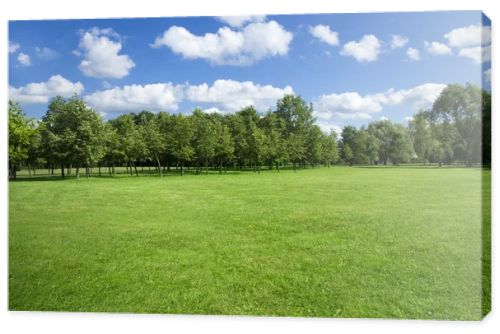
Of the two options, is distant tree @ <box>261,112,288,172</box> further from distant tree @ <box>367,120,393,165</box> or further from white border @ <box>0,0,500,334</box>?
white border @ <box>0,0,500,334</box>

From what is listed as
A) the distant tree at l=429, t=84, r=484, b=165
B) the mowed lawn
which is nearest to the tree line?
the distant tree at l=429, t=84, r=484, b=165

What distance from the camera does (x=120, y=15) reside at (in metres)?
7.03

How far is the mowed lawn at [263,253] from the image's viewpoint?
Answer: 602cm

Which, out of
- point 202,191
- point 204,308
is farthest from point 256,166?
point 204,308

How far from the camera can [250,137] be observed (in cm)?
866

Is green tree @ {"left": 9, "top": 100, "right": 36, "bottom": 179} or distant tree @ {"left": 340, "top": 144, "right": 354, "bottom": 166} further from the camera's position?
distant tree @ {"left": 340, "top": 144, "right": 354, "bottom": 166}

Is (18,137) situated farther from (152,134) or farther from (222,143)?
(222,143)

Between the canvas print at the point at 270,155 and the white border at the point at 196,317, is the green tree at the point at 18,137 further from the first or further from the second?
the white border at the point at 196,317

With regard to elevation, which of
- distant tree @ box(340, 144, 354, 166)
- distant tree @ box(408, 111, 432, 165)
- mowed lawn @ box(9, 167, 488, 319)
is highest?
distant tree @ box(408, 111, 432, 165)

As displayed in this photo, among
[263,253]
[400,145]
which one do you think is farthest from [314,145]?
[263,253]

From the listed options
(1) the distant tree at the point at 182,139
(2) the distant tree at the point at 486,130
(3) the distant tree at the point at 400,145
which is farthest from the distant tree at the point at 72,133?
(2) the distant tree at the point at 486,130

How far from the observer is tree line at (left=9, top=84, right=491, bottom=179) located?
21.0 ft

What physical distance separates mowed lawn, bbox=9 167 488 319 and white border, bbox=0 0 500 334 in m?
0.14

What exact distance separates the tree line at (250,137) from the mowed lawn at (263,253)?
369 mm
